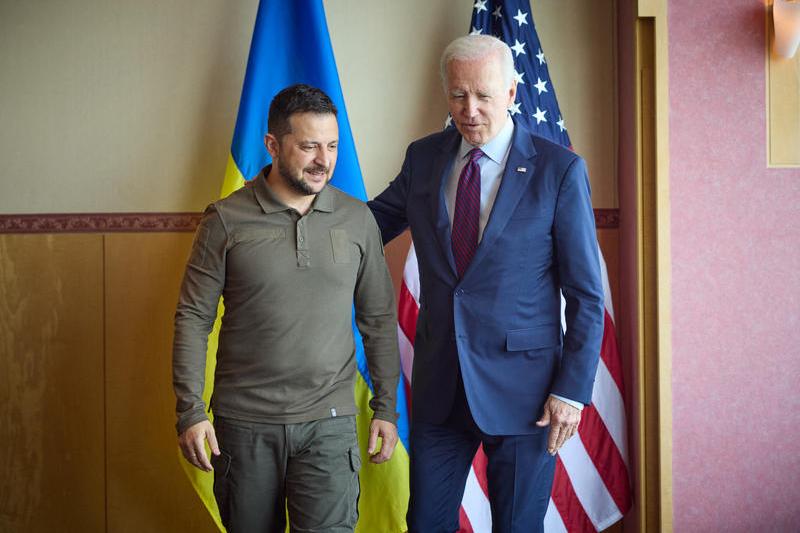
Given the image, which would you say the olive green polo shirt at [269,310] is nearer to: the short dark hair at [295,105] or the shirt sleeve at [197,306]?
the shirt sleeve at [197,306]

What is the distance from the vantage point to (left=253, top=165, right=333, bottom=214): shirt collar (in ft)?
6.13

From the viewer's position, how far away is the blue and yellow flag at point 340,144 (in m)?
2.63

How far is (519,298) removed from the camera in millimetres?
1859

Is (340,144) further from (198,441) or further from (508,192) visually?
(198,441)

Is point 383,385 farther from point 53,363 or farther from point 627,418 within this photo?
point 53,363

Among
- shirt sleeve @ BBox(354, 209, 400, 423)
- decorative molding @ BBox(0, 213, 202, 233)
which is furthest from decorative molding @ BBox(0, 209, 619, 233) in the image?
shirt sleeve @ BBox(354, 209, 400, 423)

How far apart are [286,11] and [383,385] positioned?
1488 millimetres

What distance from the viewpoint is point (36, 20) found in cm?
289

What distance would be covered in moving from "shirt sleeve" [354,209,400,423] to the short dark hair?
308mm

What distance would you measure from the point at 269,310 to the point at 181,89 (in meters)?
1.45

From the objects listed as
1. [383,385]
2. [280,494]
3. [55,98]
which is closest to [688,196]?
[383,385]

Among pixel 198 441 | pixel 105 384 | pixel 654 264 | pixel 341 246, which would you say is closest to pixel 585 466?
pixel 654 264

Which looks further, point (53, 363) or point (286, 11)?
point (53, 363)

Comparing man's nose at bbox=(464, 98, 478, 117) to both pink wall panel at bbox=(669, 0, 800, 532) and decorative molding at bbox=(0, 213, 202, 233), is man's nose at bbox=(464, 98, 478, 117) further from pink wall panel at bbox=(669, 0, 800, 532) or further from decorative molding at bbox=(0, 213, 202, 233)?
decorative molding at bbox=(0, 213, 202, 233)
